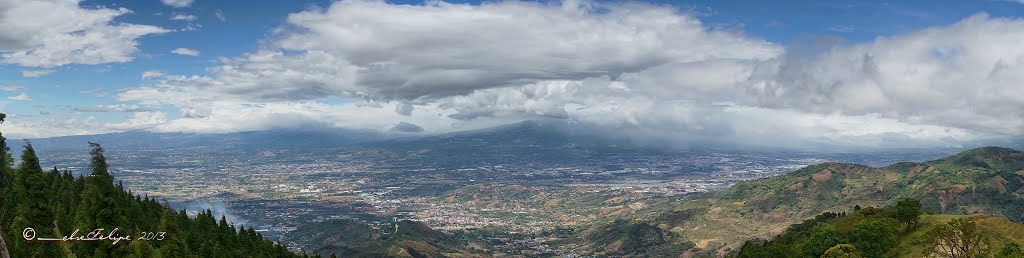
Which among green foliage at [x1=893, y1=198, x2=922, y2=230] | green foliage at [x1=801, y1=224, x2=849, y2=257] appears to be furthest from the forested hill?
green foliage at [x1=893, y1=198, x2=922, y2=230]

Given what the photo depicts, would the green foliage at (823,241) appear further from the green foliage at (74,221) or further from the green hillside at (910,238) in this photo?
the green foliage at (74,221)

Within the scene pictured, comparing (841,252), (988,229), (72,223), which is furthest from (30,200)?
(988,229)

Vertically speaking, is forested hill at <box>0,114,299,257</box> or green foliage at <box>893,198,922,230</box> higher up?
forested hill at <box>0,114,299,257</box>

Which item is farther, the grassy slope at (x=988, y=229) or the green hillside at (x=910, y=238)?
the grassy slope at (x=988, y=229)

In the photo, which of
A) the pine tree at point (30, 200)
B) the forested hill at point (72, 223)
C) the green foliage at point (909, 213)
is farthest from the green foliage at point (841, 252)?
the pine tree at point (30, 200)

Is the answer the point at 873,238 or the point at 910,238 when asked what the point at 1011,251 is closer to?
the point at 873,238

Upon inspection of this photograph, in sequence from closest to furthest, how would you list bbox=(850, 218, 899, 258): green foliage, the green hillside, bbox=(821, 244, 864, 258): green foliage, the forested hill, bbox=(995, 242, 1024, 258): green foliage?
the forested hill, bbox=(995, 242, 1024, 258): green foliage, the green hillside, bbox=(821, 244, 864, 258): green foliage, bbox=(850, 218, 899, 258): green foliage

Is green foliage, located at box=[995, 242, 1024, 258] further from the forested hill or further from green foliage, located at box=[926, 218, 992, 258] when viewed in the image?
the forested hill

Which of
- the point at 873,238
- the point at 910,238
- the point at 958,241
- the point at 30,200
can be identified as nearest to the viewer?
the point at 30,200

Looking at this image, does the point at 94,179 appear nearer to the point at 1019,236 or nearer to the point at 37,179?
the point at 37,179

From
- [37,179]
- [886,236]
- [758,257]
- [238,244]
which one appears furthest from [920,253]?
[37,179]
